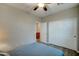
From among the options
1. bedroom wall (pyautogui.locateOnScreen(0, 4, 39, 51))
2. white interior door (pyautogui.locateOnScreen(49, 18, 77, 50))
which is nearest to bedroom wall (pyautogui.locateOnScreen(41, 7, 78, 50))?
white interior door (pyautogui.locateOnScreen(49, 18, 77, 50))

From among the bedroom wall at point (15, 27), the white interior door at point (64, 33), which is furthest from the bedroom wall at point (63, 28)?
the bedroom wall at point (15, 27)

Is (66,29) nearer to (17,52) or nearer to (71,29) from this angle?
(71,29)

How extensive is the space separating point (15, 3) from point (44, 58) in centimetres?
72

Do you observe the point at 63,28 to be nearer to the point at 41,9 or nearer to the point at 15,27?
the point at 41,9

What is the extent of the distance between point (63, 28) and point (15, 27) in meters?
0.62

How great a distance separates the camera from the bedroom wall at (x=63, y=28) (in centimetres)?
126

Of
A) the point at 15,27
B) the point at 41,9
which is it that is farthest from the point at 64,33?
the point at 15,27

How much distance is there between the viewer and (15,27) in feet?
4.32

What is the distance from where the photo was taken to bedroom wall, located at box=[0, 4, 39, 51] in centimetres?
125

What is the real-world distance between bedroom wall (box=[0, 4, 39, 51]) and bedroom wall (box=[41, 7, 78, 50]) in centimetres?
19

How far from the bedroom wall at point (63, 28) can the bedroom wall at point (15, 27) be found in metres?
0.19

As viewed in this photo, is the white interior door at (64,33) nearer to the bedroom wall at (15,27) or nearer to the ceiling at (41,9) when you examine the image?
the ceiling at (41,9)

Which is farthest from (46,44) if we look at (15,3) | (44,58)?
(15,3)

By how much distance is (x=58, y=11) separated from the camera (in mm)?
1291
